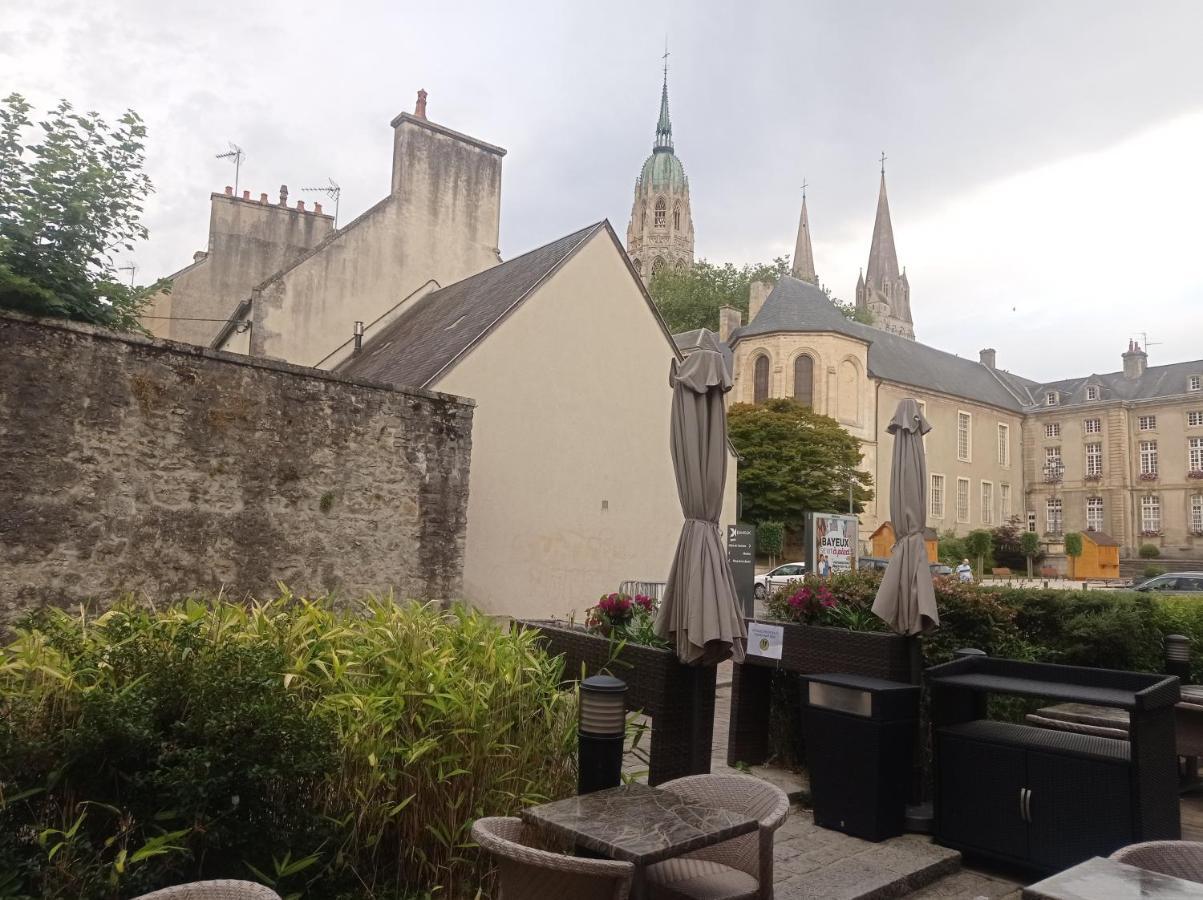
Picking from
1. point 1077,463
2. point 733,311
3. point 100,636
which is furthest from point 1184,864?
point 1077,463

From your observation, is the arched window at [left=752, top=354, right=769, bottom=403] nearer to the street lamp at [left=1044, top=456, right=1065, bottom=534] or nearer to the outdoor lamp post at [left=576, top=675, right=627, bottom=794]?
the street lamp at [left=1044, top=456, right=1065, bottom=534]

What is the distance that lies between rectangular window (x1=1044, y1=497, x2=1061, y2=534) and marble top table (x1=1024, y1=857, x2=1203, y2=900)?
67.3 meters

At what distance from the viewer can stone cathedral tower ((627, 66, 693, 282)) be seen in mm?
84812

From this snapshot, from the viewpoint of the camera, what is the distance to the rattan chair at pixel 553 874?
2646mm

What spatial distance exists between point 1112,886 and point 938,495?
56525mm

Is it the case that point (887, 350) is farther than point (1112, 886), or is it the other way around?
point (887, 350)

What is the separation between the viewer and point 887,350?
5394cm

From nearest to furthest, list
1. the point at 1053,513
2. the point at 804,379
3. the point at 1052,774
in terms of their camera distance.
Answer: the point at 1052,774, the point at 804,379, the point at 1053,513

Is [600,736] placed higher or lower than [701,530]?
lower

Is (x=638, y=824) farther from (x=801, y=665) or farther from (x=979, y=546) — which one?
(x=979, y=546)

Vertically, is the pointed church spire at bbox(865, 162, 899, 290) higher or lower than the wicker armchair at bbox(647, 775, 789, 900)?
higher

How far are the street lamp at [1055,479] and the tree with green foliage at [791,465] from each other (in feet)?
95.6

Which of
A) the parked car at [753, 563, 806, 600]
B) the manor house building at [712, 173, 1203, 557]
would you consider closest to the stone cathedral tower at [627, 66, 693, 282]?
the manor house building at [712, 173, 1203, 557]

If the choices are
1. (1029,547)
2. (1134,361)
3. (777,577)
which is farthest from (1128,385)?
(777,577)
